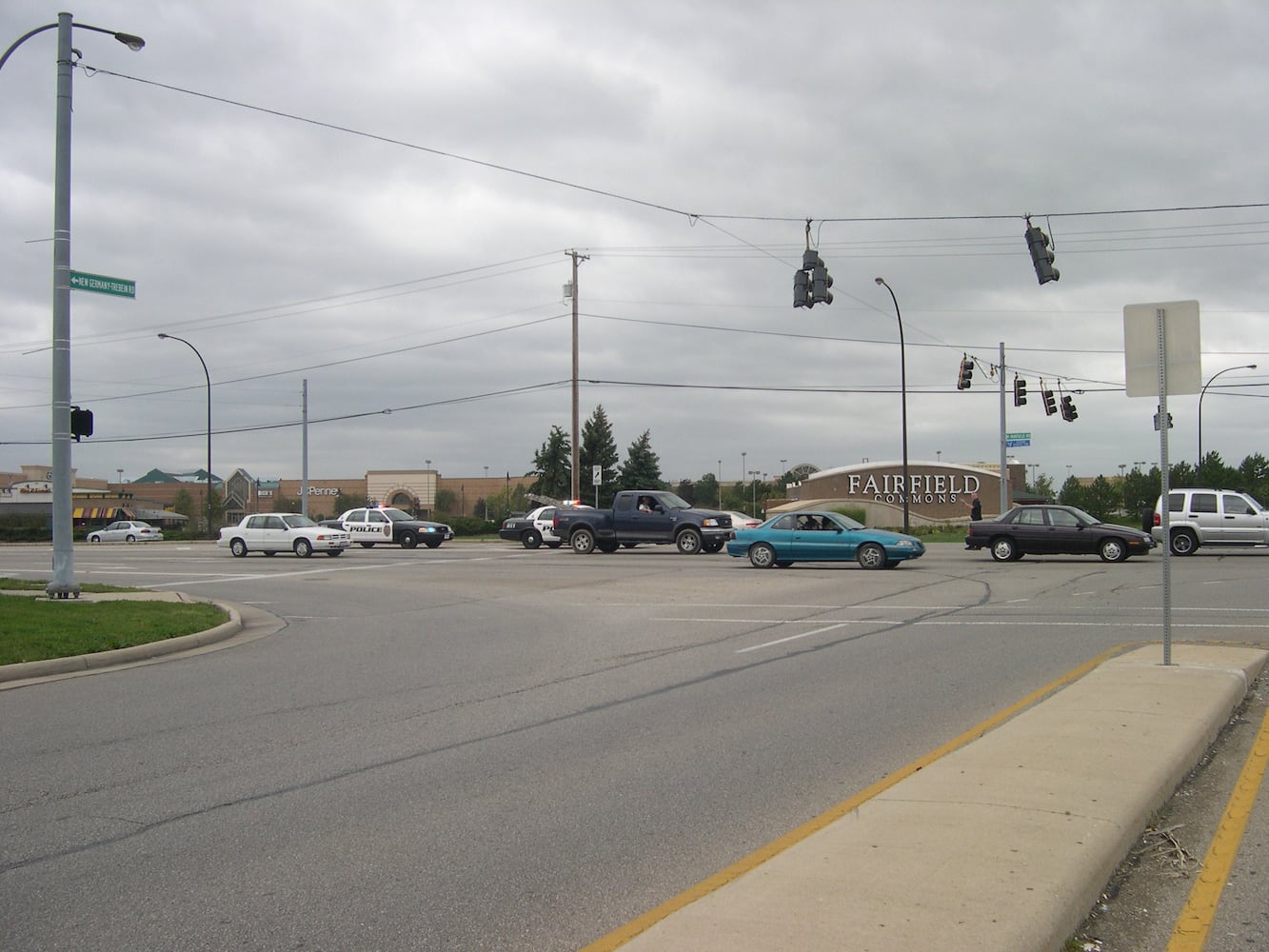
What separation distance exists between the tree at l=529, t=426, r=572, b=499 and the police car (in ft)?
148

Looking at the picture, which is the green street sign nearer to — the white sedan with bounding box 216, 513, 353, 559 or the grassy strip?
the grassy strip

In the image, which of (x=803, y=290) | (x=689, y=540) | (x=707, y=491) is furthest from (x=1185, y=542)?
(x=707, y=491)

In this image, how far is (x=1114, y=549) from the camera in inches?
1041

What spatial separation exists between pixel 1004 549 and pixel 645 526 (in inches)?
435

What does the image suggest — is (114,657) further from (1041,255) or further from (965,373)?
(965,373)

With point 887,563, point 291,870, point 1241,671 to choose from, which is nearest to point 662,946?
point 291,870

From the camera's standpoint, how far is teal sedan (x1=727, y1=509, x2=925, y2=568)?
2592cm

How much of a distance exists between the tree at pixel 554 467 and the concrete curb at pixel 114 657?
75.8 m

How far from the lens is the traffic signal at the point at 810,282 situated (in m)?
21.4

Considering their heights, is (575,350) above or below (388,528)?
above

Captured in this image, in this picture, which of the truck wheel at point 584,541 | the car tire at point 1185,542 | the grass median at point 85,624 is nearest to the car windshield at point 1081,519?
the car tire at point 1185,542

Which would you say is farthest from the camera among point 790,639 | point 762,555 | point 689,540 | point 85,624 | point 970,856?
point 689,540

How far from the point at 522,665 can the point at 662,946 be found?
26.1 ft

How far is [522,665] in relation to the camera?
11883 mm
